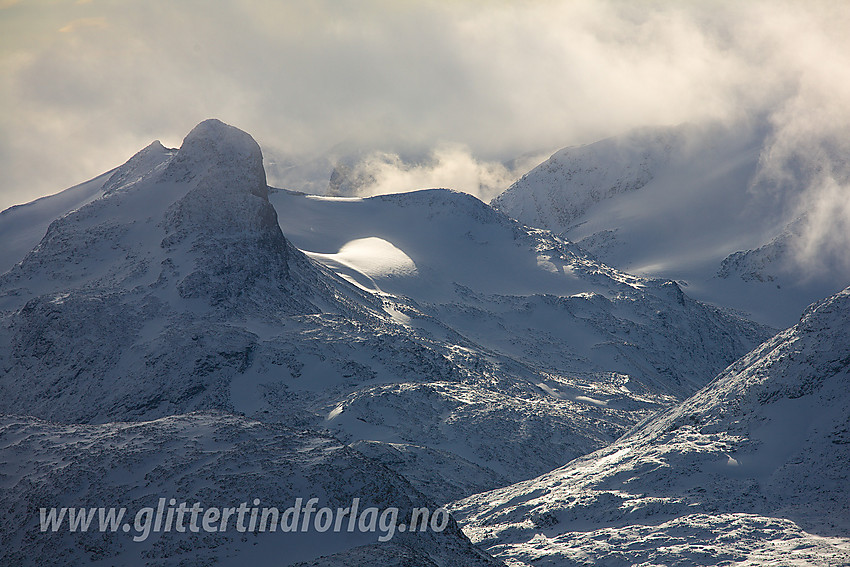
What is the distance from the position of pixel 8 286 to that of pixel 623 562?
379 feet

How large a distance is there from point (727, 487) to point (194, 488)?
164 ft

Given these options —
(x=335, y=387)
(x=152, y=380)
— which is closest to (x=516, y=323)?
(x=335, y=387)

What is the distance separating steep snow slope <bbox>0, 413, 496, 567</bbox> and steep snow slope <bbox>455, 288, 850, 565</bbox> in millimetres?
26322

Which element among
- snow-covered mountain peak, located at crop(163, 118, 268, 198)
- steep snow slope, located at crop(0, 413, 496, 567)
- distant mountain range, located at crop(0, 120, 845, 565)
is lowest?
steep snow slope, located at crop(0, 413, 496, 567)

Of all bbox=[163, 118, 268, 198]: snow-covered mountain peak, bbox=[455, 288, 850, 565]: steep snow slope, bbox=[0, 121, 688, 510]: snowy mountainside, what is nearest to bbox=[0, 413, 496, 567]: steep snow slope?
bbox=[455, 288, 850, 565]: steep snow slope

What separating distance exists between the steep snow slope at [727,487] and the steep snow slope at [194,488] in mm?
26322

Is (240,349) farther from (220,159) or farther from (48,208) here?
(48,208)

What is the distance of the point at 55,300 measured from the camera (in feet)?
428

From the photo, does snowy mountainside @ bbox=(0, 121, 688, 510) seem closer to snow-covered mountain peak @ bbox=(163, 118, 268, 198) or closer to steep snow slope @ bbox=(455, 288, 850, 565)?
snow-covered mountain peak @ bbox=(163, 118, 268, 198)

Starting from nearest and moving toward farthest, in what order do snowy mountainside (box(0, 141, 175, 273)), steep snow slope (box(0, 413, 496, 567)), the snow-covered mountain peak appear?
steep snow slope (box(0, 413, 496, 567))
the snow-covered mountain peak
snowy mountainside (box(0, 141, 175, 273))

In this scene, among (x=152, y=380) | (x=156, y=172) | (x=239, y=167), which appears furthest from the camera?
(x=156, y=172)

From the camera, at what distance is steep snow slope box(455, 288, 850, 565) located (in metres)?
71.4

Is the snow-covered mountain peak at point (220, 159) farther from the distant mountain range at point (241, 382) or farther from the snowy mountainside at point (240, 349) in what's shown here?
the distant mountain range at point (241, 382)

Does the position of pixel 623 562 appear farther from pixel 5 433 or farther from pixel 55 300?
pixel 55 300
